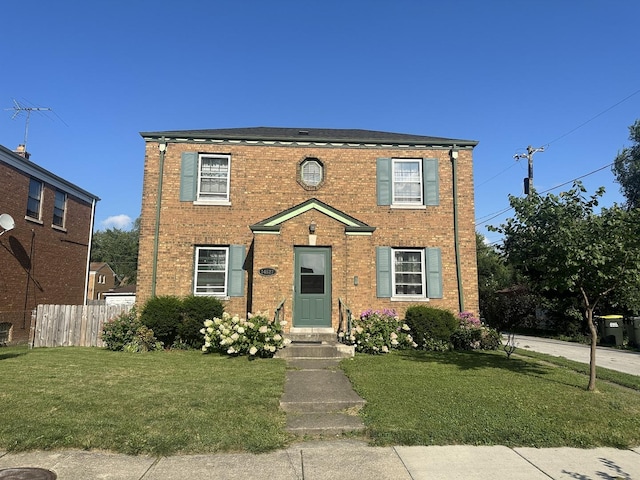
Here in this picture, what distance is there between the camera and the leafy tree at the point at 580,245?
6.95m

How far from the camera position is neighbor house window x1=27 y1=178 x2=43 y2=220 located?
15847 millimetres

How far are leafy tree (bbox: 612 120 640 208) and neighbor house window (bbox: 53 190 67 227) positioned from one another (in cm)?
3557

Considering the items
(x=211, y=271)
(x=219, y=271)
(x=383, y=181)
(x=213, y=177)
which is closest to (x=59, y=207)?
(x=213, y=177)

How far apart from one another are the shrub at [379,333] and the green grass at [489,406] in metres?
1.33

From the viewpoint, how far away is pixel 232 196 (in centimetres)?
1297

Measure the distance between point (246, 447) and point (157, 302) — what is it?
7633mm

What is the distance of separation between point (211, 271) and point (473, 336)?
26.3 ft

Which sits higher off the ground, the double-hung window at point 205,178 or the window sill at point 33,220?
the double-hung window at point 205,178

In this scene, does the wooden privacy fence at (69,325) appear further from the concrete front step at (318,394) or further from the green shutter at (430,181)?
the green shutter at (430,181)

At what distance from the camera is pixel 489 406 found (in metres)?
5.87

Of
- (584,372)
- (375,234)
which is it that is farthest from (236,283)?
(584,372)

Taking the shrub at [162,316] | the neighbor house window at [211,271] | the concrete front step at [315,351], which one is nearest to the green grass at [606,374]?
the concrete front step at [315,351]

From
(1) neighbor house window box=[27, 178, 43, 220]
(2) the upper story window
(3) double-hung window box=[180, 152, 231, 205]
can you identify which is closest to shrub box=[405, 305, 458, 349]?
(2) the upper story window

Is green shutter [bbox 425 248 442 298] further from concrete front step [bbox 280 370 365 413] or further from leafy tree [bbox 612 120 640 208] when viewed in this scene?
leafy tree [bbox 612 120 640 208]
